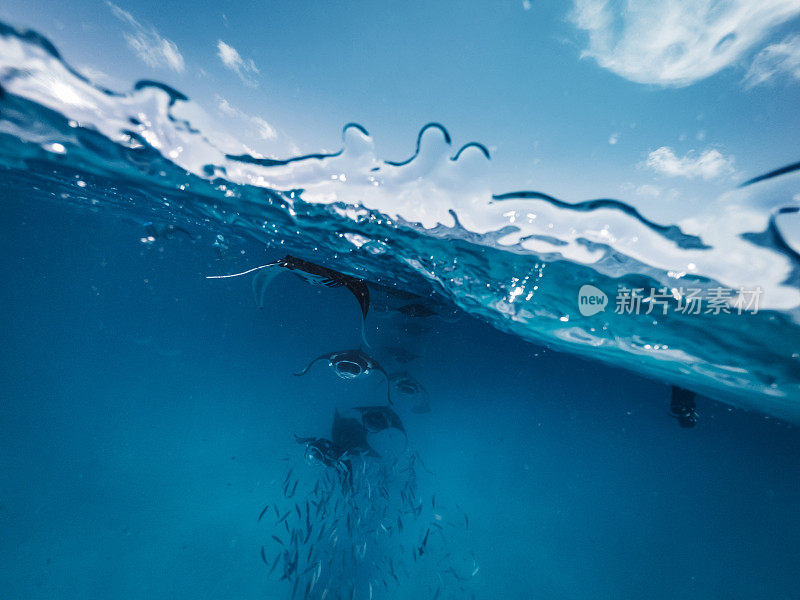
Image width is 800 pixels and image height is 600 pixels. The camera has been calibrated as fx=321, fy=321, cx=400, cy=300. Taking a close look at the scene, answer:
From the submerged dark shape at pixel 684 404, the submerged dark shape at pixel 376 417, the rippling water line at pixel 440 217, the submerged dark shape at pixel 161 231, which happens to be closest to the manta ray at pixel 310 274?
the rippling water line at pixel 440 217

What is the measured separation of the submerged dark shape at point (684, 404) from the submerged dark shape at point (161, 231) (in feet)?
79.3

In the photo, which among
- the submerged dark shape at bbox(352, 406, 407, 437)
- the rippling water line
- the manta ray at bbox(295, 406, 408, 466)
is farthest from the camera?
the submerged dark shape at bbox(352, 406, 407, 437)

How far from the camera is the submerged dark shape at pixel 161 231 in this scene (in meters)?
14.7

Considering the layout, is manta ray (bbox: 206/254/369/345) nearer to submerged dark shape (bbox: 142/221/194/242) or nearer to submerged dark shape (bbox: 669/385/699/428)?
submerged dark shape (bbox: 142/221/194/242)

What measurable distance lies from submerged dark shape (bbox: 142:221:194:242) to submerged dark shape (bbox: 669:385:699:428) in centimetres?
2418

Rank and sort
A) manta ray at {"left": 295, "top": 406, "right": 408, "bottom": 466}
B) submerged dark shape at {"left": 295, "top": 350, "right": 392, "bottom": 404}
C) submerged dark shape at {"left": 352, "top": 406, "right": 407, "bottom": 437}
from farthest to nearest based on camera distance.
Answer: submerged dark shape at {"left": 352, "top": 406, "right": 407, "bottom": 437}, manta ray at {"left": 295, "top": 406, "right": 408, "bottom": 466}, submerged dark shape at {"left": 295, "top": 350, "right": 392, "bottom": 404}

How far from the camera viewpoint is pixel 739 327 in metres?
7.27

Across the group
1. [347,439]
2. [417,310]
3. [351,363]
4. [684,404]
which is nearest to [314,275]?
[351,363]

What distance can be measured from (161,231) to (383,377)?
13286mm

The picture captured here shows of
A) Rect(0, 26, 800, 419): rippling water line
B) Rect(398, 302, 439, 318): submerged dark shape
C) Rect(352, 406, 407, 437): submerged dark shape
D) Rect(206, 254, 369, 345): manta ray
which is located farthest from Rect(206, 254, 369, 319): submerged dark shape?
Rect(398, 302, 439, 318): submerged dark shape

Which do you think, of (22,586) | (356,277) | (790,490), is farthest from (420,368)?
(790,490)

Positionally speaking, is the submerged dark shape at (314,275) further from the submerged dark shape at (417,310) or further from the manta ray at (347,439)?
the submerged dark shape at (417,310)

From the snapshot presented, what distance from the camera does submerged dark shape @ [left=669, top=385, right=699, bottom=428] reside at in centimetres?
1538

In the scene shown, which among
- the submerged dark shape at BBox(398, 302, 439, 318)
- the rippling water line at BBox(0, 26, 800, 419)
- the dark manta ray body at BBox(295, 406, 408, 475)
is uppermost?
the rippling water line at BBox(0, 26, 800, 419)
